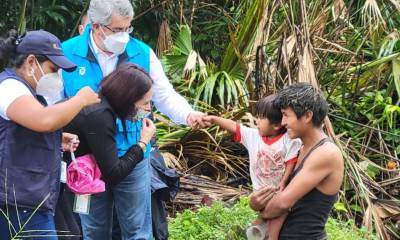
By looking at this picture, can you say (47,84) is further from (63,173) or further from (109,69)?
(109,69)

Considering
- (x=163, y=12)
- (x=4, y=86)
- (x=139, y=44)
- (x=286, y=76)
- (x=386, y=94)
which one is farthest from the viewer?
(x=163, y=12)

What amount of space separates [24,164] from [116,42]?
40.3 inches

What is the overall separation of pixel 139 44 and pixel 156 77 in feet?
0.75

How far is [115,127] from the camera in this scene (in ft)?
11.3

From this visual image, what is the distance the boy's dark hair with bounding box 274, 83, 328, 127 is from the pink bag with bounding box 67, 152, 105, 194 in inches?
39.8

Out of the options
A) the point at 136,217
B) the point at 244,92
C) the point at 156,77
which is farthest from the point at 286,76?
the point at 136,217

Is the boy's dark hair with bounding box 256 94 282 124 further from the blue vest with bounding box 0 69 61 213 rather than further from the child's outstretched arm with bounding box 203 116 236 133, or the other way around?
the blue vest with bounding box 0 69 61 213

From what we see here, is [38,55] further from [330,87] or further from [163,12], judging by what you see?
Result: [163,12]

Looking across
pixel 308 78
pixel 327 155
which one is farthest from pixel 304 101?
pixel 308 78

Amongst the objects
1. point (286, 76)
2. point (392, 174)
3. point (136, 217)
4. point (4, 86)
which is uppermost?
point (4, 86)

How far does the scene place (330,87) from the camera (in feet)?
20.7

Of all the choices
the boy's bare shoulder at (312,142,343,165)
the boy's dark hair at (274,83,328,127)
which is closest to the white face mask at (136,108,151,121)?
the boy's dark hair at (274,83,328,127)

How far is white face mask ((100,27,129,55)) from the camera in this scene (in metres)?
3.65

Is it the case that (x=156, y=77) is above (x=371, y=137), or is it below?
above
